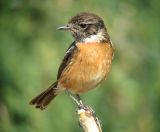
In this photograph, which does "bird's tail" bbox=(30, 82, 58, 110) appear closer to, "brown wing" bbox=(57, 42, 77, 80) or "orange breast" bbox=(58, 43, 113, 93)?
"brown wing" bbox=(57, 42, 77, 80)

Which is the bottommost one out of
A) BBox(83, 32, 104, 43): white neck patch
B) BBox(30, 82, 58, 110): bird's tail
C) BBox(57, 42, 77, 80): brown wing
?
BBox(30, 82, 58, 110): bird's tail

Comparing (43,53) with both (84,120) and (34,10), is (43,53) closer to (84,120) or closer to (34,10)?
(34,10)

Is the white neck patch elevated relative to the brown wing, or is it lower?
elevated

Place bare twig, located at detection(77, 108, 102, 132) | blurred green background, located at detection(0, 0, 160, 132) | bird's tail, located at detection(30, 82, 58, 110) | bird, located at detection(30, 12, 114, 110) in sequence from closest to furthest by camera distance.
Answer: bare twig, located at detection(77, 108, 102, 132), bird, located at detection(30, 12, 114, 110), bird's tail, located at detection(30, 82, 58, 110), blurred green background, located at detection(0, 0, 160, 132)

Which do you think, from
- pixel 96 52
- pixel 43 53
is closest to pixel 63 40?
pixel 43 53

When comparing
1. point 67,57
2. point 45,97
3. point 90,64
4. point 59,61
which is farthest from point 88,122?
point 59,61

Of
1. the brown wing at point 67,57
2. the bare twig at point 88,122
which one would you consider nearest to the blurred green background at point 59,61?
the brown wing at point 67,57

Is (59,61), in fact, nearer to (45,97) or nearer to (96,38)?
(45,97)

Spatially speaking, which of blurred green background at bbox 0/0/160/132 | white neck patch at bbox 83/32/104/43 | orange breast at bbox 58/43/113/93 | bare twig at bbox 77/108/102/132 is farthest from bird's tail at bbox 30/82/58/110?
bare twig at bbox 77/108/102/132
